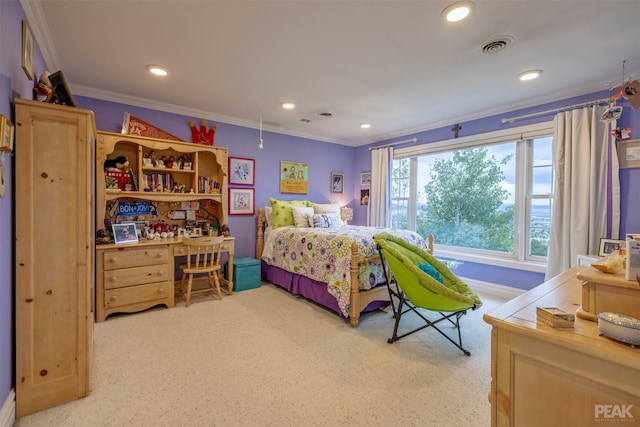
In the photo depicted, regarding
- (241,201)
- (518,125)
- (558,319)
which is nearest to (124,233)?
(241,201)

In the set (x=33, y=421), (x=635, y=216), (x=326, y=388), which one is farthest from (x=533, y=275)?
(x=33, y=421)

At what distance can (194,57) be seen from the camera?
8.06ft

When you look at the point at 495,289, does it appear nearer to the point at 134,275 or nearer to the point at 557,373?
the point at 557,373

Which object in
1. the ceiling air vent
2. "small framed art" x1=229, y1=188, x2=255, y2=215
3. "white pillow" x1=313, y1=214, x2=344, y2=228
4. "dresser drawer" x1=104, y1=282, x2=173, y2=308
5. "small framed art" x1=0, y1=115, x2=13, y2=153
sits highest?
the ceiling air vent

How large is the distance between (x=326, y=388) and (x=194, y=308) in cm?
196

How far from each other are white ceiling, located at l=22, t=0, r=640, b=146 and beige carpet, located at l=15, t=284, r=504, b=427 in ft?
7.87

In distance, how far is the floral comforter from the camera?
284cm

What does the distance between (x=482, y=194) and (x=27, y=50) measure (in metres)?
4.73

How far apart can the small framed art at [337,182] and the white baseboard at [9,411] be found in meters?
4.54

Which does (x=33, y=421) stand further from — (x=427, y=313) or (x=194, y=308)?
(x=427, y=313)

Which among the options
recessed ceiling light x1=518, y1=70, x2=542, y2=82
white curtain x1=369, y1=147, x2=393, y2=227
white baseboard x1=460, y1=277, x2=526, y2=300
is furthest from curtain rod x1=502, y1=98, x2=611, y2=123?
white baseboard x1=460, y1=277, x2=526, y2=300

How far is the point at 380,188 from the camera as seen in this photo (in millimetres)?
5023

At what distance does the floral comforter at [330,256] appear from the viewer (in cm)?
284

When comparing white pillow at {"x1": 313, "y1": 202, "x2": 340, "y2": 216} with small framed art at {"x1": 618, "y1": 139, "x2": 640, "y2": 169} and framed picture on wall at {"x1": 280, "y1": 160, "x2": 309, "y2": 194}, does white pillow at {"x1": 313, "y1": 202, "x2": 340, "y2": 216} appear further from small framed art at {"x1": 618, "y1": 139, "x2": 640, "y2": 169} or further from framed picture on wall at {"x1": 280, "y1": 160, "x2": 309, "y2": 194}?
small framed art at {"x1": 618, "y1": 139, "x2": 640, "y2": 169}
